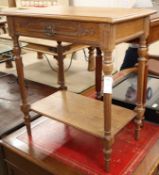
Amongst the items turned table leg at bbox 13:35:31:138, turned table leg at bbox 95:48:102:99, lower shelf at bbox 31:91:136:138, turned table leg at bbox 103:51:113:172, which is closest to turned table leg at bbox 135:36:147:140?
lower shelf at bbox 31:91:136:138

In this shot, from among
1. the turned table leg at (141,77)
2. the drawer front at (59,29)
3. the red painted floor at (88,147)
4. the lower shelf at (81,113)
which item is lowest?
the red painted floor at (88,147)

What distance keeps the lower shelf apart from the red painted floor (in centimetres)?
17

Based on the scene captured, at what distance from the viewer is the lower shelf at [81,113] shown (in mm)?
1074

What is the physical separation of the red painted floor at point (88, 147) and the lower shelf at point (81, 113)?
0.17 m

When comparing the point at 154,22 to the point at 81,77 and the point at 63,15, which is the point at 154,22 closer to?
the point at 63,15

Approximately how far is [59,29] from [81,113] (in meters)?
0.44

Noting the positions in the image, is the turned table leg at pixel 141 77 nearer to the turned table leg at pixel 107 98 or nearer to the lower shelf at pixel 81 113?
the lower shelf at pixel 81 113

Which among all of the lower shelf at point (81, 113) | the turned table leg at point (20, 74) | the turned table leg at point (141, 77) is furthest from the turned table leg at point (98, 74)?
the turned table leg at point (20, 74)

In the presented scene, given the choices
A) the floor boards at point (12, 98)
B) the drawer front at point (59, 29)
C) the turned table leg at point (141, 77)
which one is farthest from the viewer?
the floor boards at point (12, 98)

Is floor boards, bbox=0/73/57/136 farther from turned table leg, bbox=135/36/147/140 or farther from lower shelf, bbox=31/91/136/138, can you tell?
turned table leg, bbox=135/36/147/140

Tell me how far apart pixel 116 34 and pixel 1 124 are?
0.94m

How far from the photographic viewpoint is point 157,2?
2207mm

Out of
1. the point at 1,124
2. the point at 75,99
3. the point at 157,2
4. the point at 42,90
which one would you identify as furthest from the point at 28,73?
the point at 157,2

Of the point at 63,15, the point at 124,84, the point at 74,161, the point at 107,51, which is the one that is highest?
the point at 63,15
